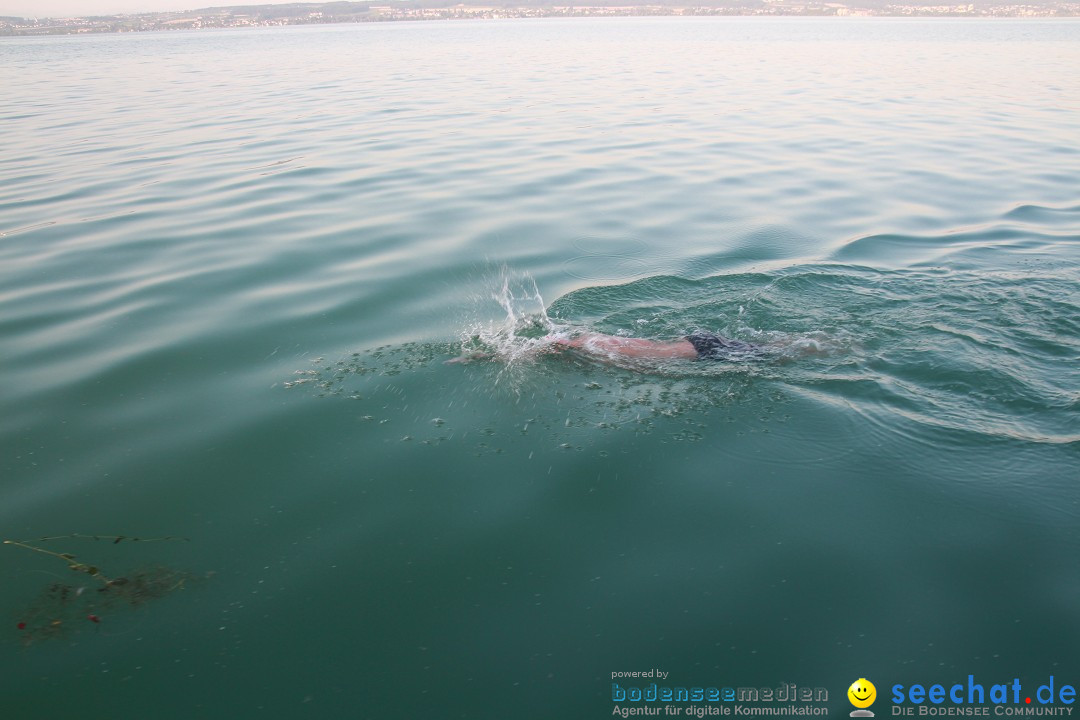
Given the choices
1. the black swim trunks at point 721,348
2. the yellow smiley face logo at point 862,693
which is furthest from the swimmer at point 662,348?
the yellow smiley face logo at point 862,693

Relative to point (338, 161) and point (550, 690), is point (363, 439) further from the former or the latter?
point (338, 161)

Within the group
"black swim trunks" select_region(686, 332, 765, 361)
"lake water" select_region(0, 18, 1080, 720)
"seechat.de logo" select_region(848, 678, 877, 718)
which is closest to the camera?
"seechat.de logo" select_region(848, 678, 877, 718)

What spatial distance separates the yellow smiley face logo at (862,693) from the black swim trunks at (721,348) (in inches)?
155

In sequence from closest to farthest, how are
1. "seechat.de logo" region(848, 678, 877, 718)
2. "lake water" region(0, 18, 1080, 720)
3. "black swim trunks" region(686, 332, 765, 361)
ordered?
"seechat.de logo" region(848, 678, 877, 718) < "lake water" region(0, 18, 1080, 720) < "black swim trunks" region(686, 332, 765, 361)

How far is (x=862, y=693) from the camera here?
4.00m

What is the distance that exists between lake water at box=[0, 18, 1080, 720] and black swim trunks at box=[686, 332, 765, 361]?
16 centimetres

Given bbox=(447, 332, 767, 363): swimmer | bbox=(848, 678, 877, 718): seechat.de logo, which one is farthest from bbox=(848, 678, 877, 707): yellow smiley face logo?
bbox=(447, 332, 767, 363): swimmer

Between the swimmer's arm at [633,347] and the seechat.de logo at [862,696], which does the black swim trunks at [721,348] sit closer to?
the swimmer's arm at [633,347]

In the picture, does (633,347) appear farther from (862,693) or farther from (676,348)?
(862,693)

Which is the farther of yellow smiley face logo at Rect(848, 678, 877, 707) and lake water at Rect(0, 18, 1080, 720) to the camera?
lake water at Rect(0, 18, 1080, 720)

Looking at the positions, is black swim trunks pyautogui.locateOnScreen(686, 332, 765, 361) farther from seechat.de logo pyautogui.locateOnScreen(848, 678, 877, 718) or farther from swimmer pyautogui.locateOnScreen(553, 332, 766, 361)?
seechat.de logo pyautogui.locateOnScreen(848, 678, 877, 718)

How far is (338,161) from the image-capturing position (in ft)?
57.1

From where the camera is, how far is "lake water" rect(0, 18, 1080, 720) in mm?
4355

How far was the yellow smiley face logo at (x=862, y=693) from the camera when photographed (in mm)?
3959
